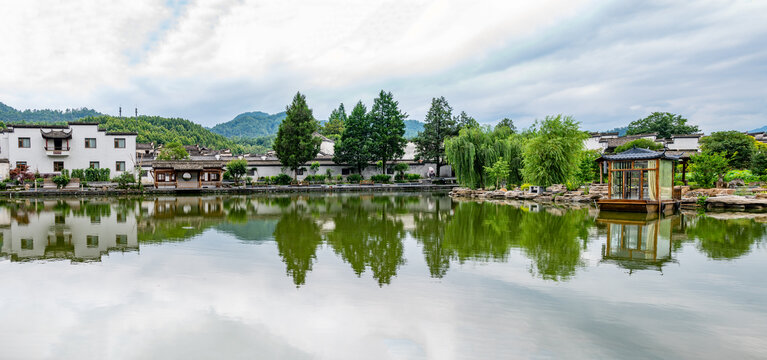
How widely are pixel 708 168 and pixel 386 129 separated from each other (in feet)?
74.6

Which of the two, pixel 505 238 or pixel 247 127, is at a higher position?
pixel 247 127

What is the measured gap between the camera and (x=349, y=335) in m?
3.91

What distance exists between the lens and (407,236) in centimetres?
956

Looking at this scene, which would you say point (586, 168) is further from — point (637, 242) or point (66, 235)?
point (66, 235)

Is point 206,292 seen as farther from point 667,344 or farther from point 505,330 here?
point 667,344

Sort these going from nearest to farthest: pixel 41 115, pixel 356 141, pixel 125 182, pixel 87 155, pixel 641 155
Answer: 1. pixel 641 155
2. pixel 125 182
3. pixel 87 155
4. pixel 356 141
5. pixel 41 115

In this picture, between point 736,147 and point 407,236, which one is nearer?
point 407,236

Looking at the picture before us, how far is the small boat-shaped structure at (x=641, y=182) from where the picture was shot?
14.0 metres

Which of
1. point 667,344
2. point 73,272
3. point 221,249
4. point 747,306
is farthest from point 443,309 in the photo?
point 73,272

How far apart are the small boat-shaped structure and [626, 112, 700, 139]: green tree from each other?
3470 centimetres

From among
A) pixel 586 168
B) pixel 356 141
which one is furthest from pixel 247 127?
pixel 586 168

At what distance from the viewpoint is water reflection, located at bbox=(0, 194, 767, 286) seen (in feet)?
22.8

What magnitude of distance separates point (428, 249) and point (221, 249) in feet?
13.9

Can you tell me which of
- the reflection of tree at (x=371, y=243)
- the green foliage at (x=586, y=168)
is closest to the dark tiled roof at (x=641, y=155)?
the green foliage at (x=586, y=168)
